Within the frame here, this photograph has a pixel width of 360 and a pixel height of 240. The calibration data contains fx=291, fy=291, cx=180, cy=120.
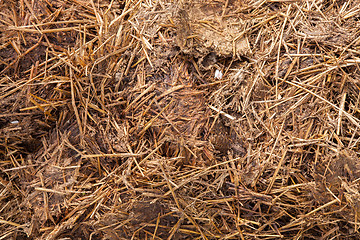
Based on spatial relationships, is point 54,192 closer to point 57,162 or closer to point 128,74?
point 57,162

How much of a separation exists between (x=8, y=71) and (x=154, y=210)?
4.02 feet

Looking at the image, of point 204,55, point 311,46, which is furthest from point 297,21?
point 204,55

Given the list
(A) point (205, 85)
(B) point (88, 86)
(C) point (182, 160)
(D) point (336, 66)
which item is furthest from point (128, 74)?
(D) point (336, 66)

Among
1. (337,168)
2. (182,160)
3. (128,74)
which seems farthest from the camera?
(128,74)

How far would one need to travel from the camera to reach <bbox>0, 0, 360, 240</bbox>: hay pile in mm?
1688

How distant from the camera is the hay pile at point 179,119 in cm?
169

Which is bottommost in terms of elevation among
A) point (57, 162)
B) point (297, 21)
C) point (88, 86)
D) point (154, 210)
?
point (154, 210)

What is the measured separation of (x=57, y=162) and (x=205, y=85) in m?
1.03

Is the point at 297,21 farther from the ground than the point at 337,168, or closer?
farther from the ground

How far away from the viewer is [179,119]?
1.79 metres

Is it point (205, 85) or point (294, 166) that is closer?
point (294, 166)

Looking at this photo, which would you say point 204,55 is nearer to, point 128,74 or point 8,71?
point 128,74

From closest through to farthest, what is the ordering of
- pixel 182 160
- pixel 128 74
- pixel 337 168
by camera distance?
pixel 337 168
pixel 182 160
pixel 128 74

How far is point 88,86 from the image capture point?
178cm
